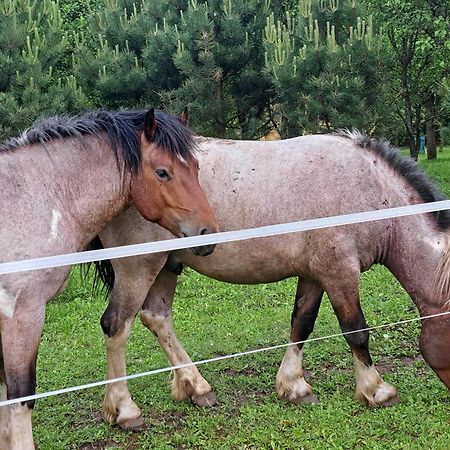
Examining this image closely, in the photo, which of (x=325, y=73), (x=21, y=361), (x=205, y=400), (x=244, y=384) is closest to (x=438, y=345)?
(x=244, y=384)

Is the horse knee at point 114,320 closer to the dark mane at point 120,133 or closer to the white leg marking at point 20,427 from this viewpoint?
the white leg marking at point 20,427

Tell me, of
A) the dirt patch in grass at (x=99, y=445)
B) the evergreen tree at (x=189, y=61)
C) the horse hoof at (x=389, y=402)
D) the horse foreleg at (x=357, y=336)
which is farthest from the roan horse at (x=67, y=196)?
the evergreen tree at (x=189, y=61)

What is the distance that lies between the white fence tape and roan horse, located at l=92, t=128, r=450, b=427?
0.27 metres

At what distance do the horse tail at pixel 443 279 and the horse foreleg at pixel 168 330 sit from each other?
163 centimetres

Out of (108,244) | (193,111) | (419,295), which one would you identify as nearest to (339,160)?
(419,295)

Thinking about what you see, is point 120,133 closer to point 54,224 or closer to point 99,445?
point 54,224

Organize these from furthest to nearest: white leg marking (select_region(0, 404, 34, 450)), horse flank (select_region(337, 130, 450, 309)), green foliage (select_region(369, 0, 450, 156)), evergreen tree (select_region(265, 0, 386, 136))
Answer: green foliage (select_region(369, 0, 450, 156)) → evergreen tree (select_region(265, 0, 386, 136)) → horse flank (select_region(337, 130, 450, 309)) → white leg marking (select_region(0, 404, 34, 450))

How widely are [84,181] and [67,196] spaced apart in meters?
0.12

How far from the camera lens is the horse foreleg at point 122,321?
12.1 ft

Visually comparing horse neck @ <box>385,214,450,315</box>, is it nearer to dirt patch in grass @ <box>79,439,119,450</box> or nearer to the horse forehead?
the horse forehead

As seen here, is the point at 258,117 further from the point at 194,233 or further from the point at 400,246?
the point at 194,233

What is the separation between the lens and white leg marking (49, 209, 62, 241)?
2.80 meters

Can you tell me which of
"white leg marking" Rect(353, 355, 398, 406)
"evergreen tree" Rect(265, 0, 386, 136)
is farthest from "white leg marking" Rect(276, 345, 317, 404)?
"evergreen tree" Rect(265, 0, 386, 136)

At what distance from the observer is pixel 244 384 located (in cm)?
425
